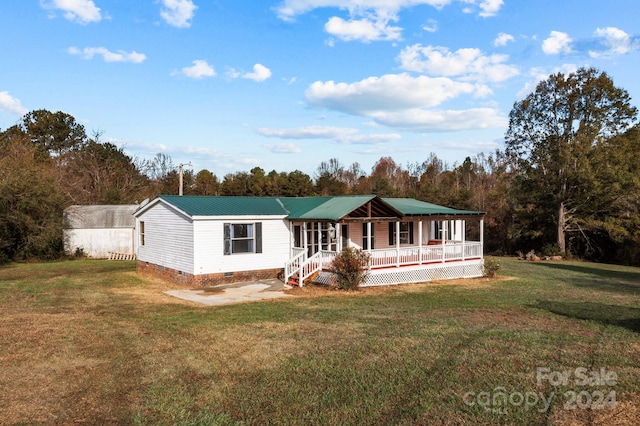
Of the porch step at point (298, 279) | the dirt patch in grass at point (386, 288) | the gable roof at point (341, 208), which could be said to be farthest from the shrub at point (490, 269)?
the porch step at point (298, 279)

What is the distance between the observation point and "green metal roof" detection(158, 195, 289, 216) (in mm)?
17141

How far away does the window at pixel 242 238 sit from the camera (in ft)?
57.2

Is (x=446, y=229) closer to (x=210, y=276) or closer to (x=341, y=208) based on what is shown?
(x=341, y=208)

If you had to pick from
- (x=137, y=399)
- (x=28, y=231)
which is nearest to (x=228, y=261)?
(x=137, y=399)

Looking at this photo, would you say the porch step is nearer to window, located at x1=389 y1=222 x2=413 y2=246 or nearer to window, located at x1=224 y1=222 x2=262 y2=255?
window, located at x1=224 y1=222 x2=262 y2=255

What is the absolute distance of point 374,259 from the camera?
1731 cm

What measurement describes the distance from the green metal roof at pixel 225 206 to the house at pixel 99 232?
12.6 meters

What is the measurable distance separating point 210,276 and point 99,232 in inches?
633

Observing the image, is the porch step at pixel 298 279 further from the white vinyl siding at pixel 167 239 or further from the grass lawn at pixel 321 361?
the white vinyl siding at pixel 167 239

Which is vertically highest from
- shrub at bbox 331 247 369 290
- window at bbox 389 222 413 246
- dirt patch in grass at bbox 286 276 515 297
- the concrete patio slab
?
window at bbox 389 222 413 246

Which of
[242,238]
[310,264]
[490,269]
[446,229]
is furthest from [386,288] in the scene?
[446,229]

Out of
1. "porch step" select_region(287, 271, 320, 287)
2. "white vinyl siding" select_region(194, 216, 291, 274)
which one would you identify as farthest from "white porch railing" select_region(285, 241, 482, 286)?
"white vinyl siding" select_region(194, 216, 291, 274)

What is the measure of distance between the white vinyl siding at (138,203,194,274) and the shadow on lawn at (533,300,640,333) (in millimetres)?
12370

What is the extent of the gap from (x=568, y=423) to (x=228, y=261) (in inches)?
547
